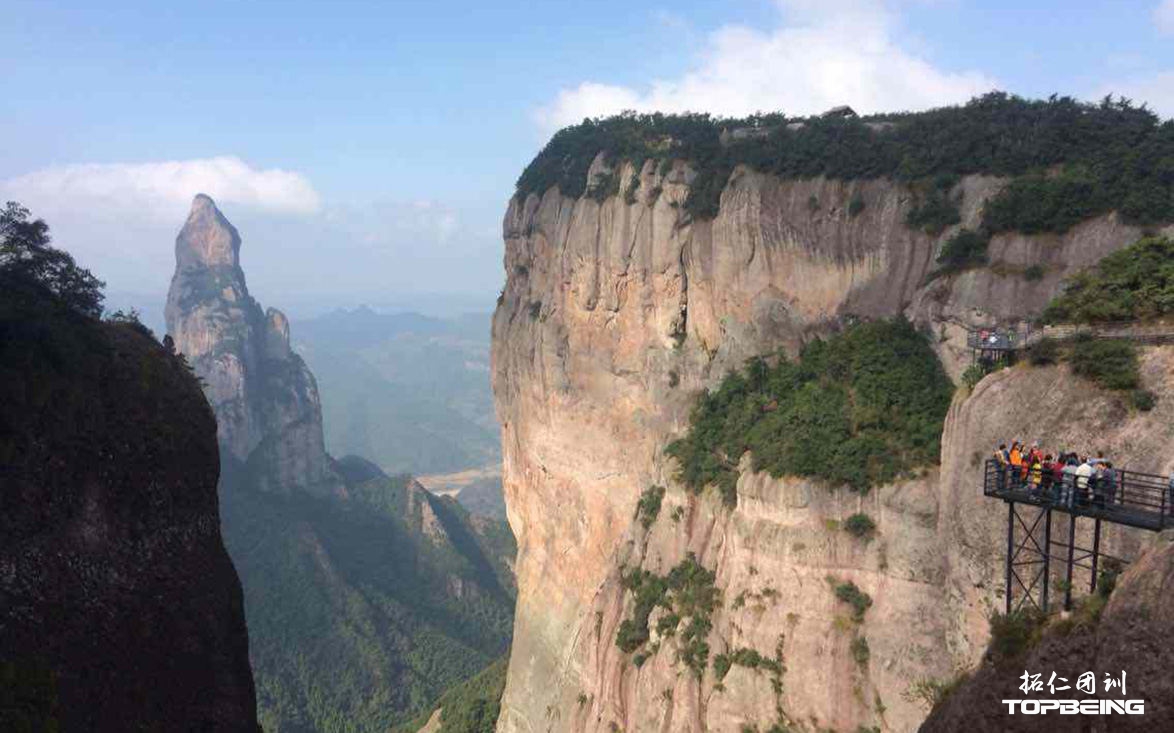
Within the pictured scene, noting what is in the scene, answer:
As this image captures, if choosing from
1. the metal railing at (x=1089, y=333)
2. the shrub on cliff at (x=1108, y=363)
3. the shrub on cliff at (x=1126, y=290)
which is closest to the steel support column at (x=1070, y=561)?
the shrub on cliff at (x=1108, y=363)

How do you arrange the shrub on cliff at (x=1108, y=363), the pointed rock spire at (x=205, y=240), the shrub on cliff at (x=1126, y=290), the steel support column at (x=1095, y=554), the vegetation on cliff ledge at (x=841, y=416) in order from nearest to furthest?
the steel support column at (x=1095, y=554)
the shrub on cliff at (x=1108, y=363)
the shrub on cliff at (x=1126, y=290)
the vegetation on cliff ledge at (x=841, y=416)
the pointed rock spire at (x=205, y=240)

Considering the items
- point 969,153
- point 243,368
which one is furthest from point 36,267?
point 243,368

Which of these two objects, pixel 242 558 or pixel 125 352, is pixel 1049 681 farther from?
pixel 242 558

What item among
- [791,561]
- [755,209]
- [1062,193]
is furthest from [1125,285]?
[755,209]

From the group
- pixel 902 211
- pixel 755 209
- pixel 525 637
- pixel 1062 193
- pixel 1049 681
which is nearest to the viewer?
pixel 1049 681

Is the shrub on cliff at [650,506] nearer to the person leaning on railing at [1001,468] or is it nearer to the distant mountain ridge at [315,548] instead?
the person leaning on railing at [1001,468]

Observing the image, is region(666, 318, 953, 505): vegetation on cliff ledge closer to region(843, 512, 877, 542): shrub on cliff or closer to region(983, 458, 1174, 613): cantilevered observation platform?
region(843, 512, 877, 542): shrub on cliff

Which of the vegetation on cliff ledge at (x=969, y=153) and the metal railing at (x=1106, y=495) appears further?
the vegetation on cliff ledge at (x=969, y=153)
